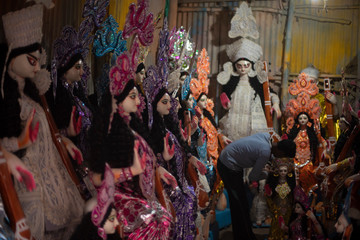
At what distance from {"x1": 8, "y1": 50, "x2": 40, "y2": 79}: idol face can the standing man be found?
3.01m

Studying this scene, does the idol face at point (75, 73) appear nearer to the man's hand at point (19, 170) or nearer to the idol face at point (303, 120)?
the man's hand at point (19, 170)

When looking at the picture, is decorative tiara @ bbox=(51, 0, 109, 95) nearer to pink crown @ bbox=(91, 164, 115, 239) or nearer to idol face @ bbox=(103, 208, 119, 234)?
pink crown @ bbox=(91, 164, 115, 239)

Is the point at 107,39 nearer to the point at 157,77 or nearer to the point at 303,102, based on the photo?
the point at 157,77

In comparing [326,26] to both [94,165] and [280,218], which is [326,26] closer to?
[280,218]

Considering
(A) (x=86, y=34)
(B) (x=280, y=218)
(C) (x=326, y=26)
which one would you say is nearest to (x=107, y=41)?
(A) (x=86, y=34)

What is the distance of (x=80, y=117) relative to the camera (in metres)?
3.05

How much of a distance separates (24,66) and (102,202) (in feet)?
2.54

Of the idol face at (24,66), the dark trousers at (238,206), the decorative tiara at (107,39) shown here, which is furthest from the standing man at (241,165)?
the idol face at (24,66)

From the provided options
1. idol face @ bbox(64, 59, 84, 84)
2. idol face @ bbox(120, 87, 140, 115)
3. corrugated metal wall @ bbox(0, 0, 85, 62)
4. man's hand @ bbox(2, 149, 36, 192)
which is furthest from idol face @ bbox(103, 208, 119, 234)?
corrugated metal wall @ bbox(0, 0, 85, 62)

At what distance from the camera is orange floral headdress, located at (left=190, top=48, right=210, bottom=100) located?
606 cm

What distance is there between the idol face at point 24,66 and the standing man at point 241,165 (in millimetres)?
3012

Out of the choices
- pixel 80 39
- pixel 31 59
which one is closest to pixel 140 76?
pixel 80 39

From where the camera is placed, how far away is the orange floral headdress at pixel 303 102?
6320mm

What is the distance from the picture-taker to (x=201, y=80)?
6.17 meters
